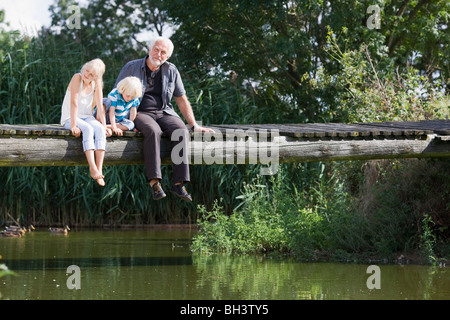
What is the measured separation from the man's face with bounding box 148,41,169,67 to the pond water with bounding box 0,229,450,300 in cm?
197

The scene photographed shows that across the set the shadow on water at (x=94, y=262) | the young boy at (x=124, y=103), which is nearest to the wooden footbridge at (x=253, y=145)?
the young boy at (x=124, y=103)

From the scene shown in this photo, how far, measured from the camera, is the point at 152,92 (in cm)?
704

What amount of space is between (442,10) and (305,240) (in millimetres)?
7701

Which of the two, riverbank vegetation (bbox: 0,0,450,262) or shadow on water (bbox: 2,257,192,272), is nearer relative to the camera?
shadow on water (bbox: 2,257,192,272)

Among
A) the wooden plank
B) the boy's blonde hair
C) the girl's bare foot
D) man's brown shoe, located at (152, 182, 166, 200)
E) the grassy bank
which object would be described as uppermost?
the boy's blonde hair

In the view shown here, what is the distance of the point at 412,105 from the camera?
403 inches

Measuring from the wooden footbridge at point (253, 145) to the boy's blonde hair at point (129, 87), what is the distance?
1.19ft

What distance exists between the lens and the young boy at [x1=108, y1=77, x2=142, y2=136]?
6504 millimetres

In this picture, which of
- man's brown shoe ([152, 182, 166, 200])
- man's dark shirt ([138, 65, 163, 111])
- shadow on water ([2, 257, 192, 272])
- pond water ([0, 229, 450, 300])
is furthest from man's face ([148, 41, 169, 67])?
shadow on water ([2, 257, 192, 272])

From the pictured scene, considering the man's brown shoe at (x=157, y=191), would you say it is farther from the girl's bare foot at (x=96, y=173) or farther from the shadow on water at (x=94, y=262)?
the shadow on water at (x=94, y=262)

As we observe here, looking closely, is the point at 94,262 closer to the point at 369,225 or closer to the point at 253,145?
the point at 253,145

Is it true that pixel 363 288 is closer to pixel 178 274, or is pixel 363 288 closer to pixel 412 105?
pixel 178 274

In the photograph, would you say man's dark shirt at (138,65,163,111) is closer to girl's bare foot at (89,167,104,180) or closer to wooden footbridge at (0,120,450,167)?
wooden footbridge at (0,120,450,167)

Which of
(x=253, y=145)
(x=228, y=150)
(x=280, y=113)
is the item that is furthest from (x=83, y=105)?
(x=280, y=113)
